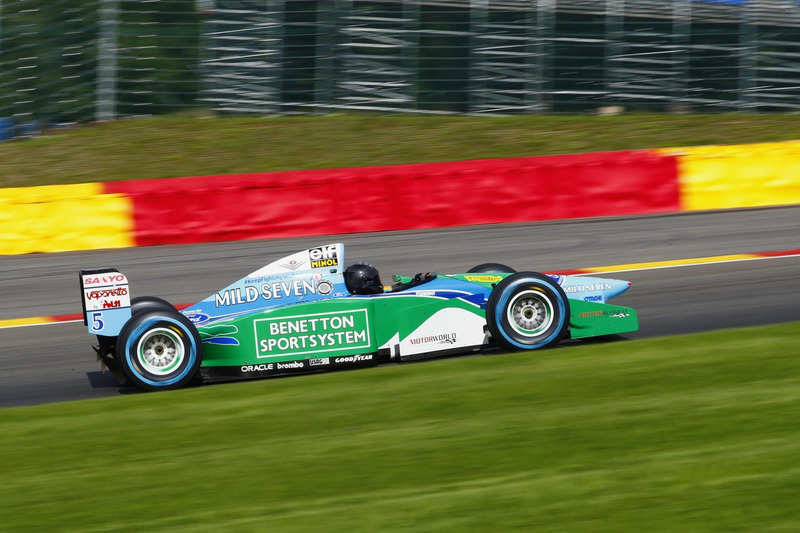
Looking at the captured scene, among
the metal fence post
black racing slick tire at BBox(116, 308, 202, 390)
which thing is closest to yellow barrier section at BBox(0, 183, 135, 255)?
the metal fence post

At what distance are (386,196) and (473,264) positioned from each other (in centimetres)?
253

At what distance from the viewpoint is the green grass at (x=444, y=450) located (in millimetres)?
4965

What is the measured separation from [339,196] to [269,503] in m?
9.57

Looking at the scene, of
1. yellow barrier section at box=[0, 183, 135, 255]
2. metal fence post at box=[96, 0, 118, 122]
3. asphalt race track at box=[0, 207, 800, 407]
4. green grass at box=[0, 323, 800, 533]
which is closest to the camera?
green grass at box=[0, 323, 800, 533]

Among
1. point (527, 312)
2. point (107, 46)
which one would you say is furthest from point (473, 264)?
point (107, 46)

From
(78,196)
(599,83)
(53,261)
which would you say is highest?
(599,83)

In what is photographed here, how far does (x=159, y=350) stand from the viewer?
305 inches

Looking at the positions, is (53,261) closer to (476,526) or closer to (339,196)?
(339,196)

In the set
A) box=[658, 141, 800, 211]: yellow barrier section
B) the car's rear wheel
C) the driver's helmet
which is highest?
box=[658, 141, 800, 211]: yellow barrier section

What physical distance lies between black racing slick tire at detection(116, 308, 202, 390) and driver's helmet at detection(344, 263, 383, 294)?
126 cm

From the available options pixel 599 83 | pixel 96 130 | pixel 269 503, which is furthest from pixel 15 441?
pixel 599 83

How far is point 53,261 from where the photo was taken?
13.7m

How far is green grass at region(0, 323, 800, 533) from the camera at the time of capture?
496cm

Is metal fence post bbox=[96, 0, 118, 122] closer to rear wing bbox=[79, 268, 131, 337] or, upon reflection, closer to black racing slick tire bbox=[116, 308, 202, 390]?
rear wing bbox=[79, 268, 131, 337]
